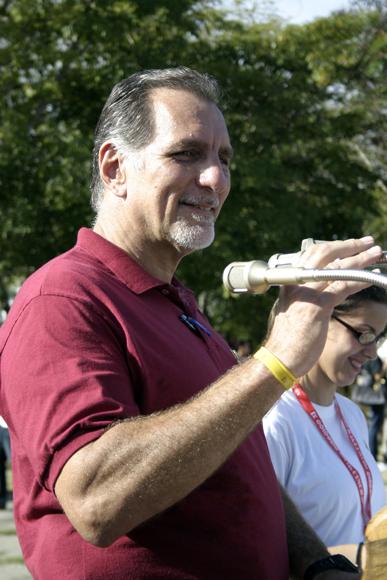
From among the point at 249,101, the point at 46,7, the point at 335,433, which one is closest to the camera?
the point at 335,433

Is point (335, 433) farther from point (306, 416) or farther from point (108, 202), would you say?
point (108, 202)

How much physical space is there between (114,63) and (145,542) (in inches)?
440

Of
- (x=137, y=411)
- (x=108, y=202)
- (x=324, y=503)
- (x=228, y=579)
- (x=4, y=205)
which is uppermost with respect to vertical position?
(x=108, y=202)

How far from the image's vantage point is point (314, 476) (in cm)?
308

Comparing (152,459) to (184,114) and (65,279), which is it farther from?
(184,114)

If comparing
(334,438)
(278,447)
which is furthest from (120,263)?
(334,438)

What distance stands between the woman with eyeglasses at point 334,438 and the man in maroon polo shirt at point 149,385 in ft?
1.75

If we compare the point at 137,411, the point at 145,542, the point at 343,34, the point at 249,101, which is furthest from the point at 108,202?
the point at 343,34

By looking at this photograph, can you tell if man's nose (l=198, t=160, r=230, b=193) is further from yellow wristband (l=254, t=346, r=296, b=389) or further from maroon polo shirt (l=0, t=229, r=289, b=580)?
yellow wristband (l=254, t=346, r=296, b=389)

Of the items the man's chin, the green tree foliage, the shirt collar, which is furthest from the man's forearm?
the green tree foliage

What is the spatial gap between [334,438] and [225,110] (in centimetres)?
998

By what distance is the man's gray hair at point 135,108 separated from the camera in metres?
2.45

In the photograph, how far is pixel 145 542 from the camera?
2.04 meters

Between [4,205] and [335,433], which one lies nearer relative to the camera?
[335,433]
